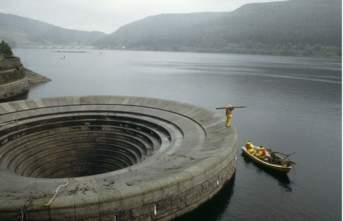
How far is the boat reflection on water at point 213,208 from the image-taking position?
23.9 meters

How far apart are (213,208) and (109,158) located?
14452 millimetres

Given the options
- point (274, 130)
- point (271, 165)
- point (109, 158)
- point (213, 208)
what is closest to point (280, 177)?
point (271, 165)

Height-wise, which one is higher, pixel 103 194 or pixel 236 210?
pixel 103 194

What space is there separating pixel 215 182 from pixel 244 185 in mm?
7715

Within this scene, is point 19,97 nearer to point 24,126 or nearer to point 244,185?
point 24,126

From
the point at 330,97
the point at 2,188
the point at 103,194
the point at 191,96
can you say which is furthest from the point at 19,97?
the point at 330,97

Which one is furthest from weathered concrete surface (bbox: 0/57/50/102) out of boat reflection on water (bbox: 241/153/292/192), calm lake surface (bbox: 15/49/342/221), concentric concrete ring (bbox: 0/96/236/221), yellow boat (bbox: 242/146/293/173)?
boat reflection on water (bbox: 241/153/292/192)

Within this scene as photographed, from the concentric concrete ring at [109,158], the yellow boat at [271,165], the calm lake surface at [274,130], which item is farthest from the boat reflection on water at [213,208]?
the yellow boat at [271,165]

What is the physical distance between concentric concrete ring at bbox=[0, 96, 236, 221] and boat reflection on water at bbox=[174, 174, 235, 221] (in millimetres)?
791

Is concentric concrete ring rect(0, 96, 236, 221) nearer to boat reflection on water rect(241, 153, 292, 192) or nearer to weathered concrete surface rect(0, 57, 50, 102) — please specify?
boat reflection on water rect(241, 153, 292, 192)

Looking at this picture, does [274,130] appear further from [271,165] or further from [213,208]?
[213,208]

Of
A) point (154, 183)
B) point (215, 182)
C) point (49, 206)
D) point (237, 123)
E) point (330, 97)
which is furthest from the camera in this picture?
point (330, 97)

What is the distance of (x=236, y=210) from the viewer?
2678cm

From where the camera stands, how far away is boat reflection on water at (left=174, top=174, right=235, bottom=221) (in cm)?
2386
